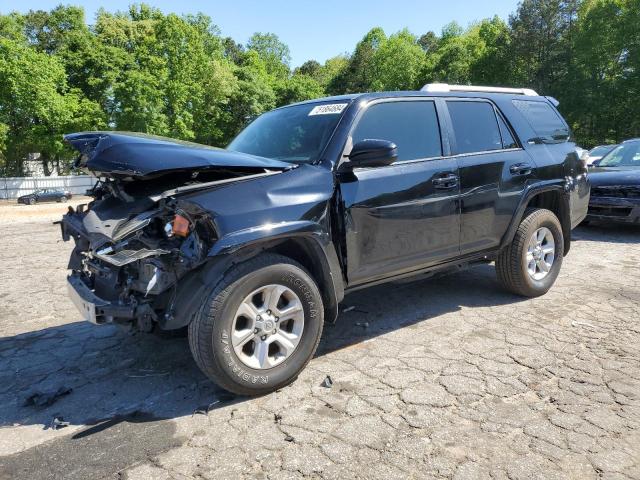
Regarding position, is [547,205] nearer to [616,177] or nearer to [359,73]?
[616,177]

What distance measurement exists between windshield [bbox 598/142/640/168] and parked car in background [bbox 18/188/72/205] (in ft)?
111

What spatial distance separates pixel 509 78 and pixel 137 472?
50.0 metres

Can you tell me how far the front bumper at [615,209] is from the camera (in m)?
8.09

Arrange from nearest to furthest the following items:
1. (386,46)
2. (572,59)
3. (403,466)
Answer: (403,466) → (572,59) → (386,46)

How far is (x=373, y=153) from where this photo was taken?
333cm

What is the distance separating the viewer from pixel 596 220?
8.67 m

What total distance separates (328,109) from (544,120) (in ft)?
8.80

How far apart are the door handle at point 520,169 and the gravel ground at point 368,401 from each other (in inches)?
50.0

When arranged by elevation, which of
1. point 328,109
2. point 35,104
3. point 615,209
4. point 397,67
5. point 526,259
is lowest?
point 615,209

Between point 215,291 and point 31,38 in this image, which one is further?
point 31,38

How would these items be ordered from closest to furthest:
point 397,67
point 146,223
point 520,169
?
1. point 146,223
2. point 520,169
3. point 397,67

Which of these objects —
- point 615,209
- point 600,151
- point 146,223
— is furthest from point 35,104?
point 146,223

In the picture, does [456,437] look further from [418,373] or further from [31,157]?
[31,157]

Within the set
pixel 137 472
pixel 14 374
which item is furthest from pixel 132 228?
pixel 14 374
